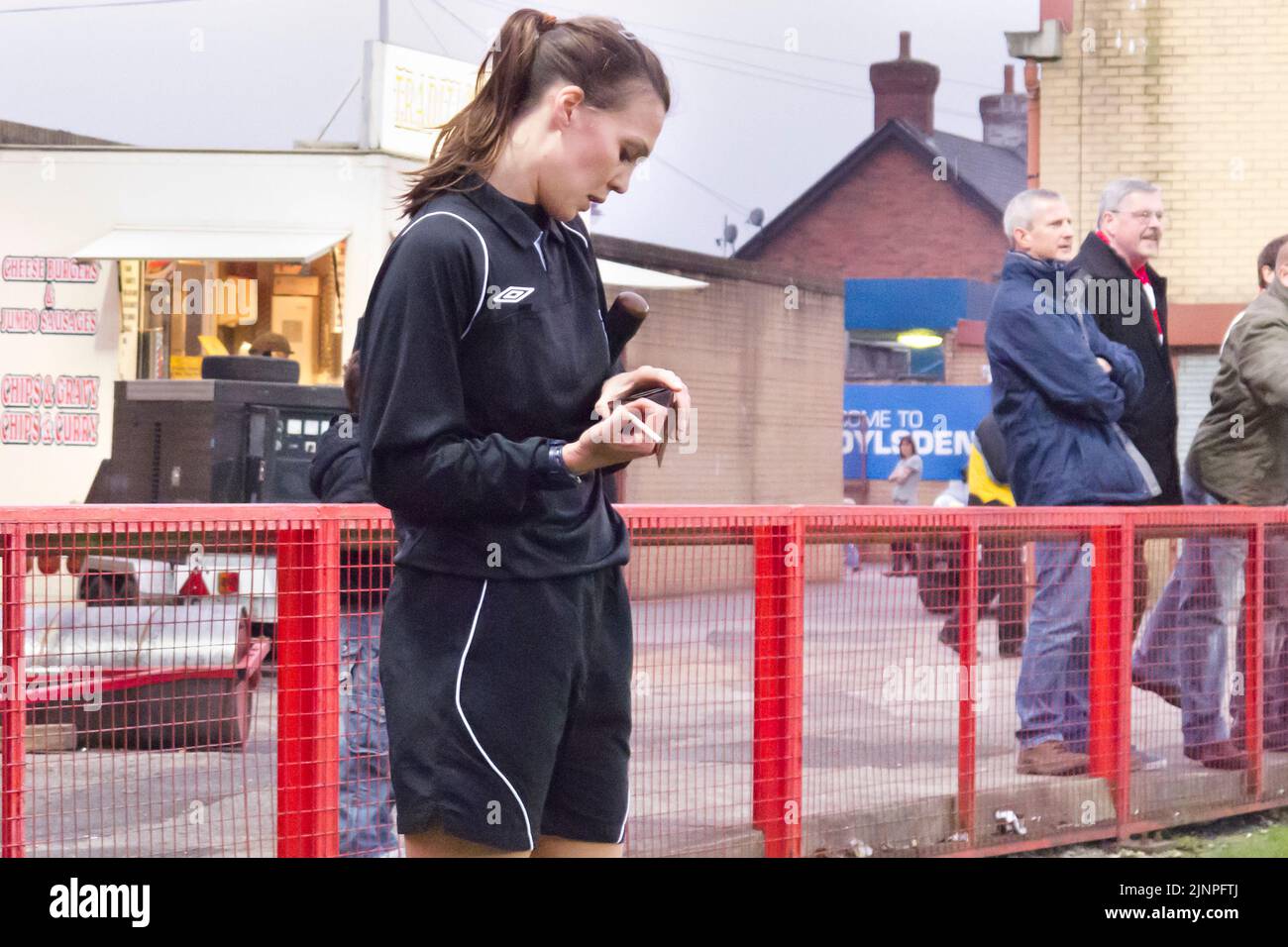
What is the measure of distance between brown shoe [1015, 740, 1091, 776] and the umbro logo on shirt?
4.26 meters

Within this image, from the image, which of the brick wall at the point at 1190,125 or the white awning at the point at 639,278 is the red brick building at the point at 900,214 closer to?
the white awning at the point at 639,278

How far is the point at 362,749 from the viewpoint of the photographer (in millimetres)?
4746

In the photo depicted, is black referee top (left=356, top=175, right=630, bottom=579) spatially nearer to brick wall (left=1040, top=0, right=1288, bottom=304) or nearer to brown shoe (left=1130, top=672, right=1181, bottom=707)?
brown shoe (left=1130, top=672, right=1181, bottom=707)

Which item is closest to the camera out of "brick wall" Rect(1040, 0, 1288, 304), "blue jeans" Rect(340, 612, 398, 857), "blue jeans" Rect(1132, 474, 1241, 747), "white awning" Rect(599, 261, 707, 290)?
"blue jeans" Rect(340, 612, 398, 857)

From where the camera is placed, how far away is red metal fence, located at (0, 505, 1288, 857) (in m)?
4.36

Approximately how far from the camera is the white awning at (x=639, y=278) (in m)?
18.5

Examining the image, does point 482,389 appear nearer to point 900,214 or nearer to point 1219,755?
point 1219,755

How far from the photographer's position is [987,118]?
189 ft

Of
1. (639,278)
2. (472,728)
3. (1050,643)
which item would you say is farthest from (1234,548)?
(639,278)

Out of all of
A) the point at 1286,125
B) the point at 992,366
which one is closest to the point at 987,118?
the point at 1286,125

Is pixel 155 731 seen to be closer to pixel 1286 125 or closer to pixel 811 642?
pixel 811 642

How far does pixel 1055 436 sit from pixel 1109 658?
848mm

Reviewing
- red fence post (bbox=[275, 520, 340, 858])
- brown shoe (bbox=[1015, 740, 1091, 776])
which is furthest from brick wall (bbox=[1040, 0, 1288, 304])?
red fence post (bbox=[275, 520, 340, 858])

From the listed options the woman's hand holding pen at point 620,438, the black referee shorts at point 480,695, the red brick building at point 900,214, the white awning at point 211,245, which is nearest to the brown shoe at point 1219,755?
the black referee shorts at point 480,695
